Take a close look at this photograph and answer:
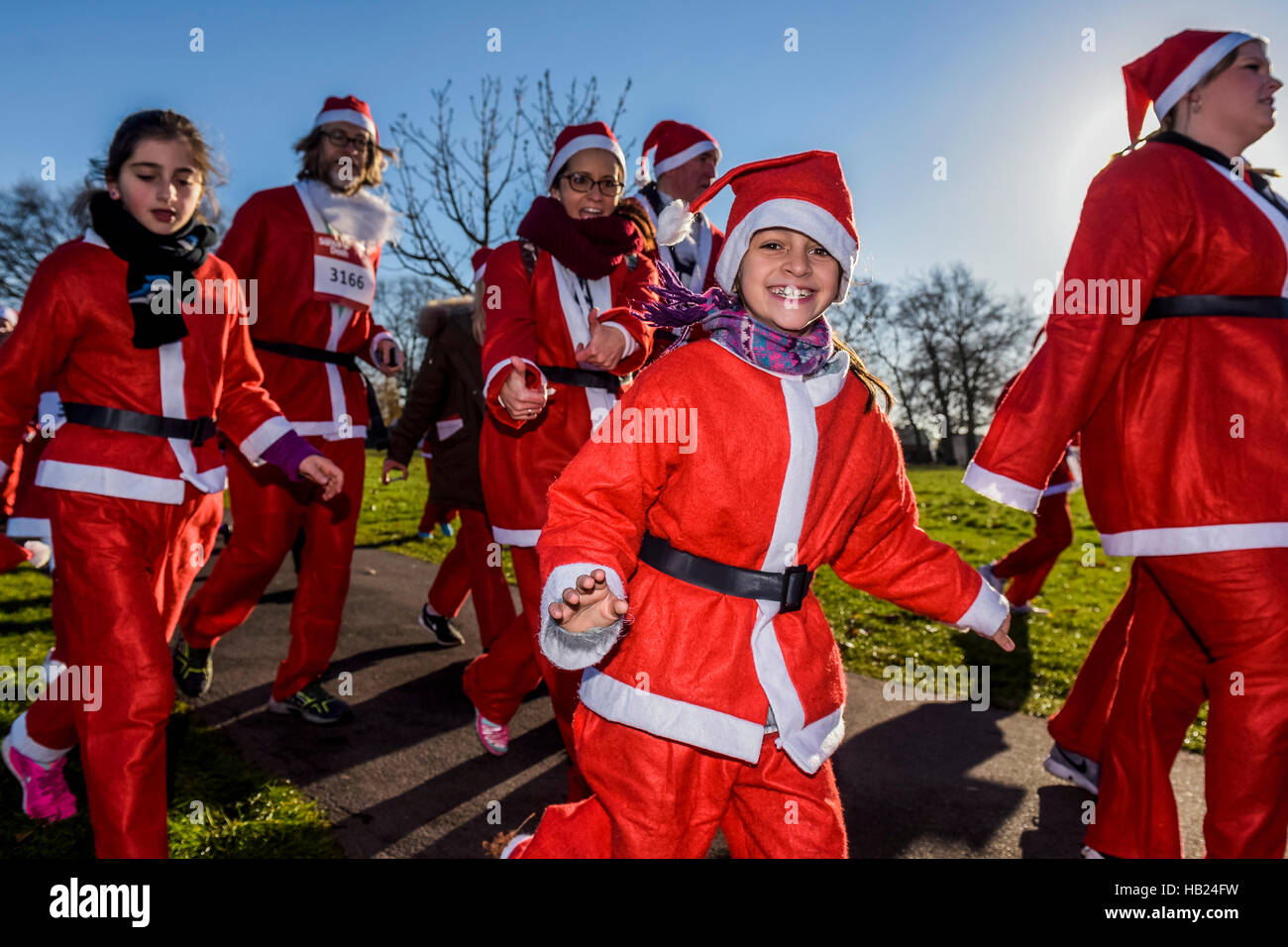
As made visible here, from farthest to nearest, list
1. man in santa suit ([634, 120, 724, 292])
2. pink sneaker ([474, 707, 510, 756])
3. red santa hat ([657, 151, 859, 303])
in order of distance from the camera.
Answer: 1. man in santa suit ([634, 120, 724, 292])
2. pink sneaker ([474, 707, 510, 756])
3. red santa hat ([657, 151, 859, 303])

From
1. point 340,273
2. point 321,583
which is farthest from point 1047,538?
point 340,273

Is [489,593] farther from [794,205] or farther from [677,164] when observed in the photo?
[794,205]

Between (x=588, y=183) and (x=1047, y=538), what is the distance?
4419 mm

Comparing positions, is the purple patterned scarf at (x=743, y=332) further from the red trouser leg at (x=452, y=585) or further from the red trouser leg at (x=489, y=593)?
the red trouser leg at (x=452, y=585)

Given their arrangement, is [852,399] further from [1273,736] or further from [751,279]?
[1273,736]

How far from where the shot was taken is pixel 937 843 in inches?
140

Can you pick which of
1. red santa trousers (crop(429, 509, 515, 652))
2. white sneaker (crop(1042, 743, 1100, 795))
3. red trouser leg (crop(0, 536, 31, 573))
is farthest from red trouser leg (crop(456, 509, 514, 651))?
white sneaker (crop(1042, 743, 1100, 795))

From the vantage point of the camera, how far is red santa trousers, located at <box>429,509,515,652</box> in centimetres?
534

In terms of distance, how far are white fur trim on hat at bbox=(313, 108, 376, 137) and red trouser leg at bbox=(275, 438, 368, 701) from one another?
5.42ft

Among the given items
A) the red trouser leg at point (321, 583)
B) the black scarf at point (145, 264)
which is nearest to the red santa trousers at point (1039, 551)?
the red trouser leg at point (321, 583)

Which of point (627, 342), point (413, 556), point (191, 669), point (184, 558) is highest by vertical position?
point (627, 342)

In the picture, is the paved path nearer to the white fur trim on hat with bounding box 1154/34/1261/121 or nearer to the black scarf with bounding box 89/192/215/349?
the black scarf with bounding box 89/192/215/349

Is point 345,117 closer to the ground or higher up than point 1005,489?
higher up

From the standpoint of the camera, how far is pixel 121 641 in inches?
112
